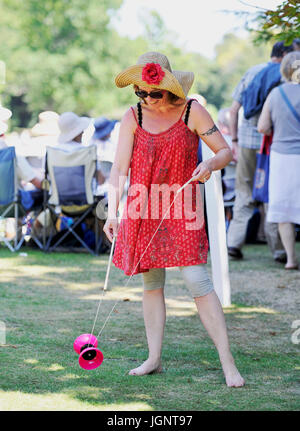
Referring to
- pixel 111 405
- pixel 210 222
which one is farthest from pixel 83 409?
pixel 210 222

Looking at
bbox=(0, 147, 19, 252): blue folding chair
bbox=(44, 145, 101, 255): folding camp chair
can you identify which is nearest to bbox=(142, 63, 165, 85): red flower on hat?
bbox=(44, 145, 101, 255): folding camp chair

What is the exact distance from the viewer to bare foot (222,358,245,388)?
367 centimetres

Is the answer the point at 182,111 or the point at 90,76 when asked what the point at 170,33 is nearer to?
the point at 90,76

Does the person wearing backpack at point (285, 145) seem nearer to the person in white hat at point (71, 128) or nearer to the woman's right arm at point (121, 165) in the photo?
the person in white hat at point (71, 128)

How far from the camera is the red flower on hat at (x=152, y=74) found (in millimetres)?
3609

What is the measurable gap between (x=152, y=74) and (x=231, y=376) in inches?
58.9

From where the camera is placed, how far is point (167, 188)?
3764mm

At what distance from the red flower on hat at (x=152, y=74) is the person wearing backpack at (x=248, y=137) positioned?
171 inches

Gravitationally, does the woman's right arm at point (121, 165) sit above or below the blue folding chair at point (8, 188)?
above

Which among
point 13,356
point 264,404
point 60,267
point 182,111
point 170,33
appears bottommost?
point 170,33

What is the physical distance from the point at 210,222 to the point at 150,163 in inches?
70.2

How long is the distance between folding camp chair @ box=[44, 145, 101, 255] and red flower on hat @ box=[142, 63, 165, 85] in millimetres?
5173

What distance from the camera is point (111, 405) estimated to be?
3312 millimetres

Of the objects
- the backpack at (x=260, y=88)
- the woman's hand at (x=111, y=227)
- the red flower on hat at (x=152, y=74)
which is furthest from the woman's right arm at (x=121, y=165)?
the backpack at (x=260, y=88)
